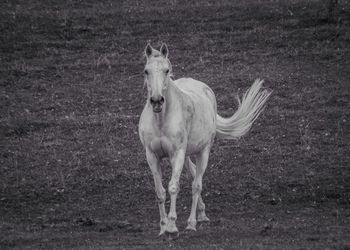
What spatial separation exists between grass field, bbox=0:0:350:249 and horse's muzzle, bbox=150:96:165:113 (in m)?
1.86

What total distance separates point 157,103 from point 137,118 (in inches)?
345

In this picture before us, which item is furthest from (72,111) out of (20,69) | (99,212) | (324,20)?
(324,20)

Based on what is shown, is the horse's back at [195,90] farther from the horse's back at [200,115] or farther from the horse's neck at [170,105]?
the horse's neck at [170,105]

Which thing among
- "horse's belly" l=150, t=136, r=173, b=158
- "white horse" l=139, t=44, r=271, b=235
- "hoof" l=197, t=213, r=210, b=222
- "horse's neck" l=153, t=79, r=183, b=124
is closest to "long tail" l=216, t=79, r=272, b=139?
"white horse" l=139, t=44, r=271, b=235

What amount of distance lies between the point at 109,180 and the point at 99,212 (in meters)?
1.83

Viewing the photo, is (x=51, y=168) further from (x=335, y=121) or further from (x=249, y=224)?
(x=335, y=121)

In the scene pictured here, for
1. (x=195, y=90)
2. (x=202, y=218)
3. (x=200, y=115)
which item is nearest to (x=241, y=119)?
(x=195, y=90)

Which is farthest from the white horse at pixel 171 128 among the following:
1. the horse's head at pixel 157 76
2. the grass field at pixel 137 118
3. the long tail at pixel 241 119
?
the long tail at pixel 241 119

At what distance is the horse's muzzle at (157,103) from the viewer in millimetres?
9469

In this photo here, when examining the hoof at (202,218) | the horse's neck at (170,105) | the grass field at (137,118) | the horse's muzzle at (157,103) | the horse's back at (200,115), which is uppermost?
the horse's muzzle at (157,103)

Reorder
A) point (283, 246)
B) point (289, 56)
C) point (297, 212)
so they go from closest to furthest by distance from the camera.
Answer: point (283, 246)
point (297, 212)
point (289, 56)

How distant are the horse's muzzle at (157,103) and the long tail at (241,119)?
3265 mm

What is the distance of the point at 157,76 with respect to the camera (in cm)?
976

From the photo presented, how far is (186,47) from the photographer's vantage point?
2405 cm
